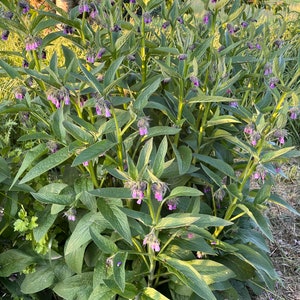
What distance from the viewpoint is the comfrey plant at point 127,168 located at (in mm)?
1380

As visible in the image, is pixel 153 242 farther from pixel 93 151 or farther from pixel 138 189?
pixel 93 151

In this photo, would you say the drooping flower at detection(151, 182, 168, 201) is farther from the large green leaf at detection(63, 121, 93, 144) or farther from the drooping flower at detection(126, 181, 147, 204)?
the large green leaf at detection(63, 121, 93, 144)

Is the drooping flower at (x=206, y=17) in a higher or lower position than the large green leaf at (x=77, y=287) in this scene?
higher

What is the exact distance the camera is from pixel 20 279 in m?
1.91

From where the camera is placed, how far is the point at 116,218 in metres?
1.41

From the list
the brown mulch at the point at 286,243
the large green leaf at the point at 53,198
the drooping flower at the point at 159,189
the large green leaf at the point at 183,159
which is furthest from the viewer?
the brown mulch at the point at 286,243

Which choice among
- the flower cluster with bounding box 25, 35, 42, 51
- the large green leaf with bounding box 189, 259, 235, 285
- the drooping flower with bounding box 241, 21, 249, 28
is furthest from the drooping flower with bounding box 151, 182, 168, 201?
the drooping flower with bounding box 241, 21, 249, 28

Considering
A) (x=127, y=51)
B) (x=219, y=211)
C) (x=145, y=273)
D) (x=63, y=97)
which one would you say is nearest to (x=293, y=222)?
(x=219, y=211)

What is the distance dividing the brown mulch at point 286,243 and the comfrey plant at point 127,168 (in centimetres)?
51

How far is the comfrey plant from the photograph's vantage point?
54.3 inches

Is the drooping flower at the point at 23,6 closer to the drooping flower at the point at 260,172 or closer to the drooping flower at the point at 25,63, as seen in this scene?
the drooping flower at the point at 25,63

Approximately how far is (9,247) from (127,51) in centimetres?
103

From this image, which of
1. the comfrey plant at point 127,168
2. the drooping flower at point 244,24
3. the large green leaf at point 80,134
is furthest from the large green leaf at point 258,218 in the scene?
the drooping flower at point 244,24

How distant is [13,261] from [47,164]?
0.58 m
